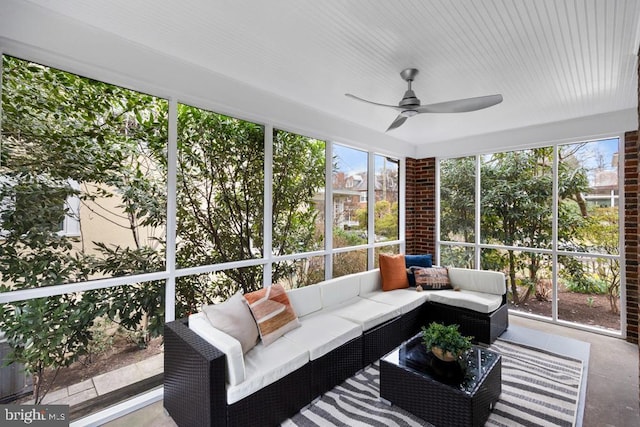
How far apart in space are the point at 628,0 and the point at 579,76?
1.16 metres

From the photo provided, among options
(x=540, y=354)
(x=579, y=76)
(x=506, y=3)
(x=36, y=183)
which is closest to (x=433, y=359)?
(x=540, y=354)

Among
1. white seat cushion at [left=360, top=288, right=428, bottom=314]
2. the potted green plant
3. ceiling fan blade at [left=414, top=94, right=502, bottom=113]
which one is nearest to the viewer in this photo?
the potted green plant

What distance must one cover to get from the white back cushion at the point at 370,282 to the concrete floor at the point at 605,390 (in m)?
2.03

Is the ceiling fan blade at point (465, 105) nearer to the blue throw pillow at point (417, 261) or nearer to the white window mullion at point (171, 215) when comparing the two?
the white window mullion at point (171, 215)

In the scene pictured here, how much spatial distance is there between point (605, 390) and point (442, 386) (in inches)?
67.8

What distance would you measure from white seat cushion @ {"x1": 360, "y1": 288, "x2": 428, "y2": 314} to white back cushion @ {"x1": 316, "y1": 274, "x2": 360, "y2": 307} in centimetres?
19

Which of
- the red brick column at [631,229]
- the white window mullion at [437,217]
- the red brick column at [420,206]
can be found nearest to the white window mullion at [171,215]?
the red brick column at [420,206]

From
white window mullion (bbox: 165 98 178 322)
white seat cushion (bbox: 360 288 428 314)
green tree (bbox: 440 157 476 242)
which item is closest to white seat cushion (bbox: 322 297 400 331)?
white seat cushion (bbox: 360 288 428 314)

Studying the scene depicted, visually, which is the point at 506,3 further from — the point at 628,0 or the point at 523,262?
the point at 523,262

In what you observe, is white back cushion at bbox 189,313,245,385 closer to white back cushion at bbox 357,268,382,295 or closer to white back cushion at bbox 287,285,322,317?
white back cushion at bbox 287,285,322,317

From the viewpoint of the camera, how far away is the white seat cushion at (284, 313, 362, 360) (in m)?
2.41

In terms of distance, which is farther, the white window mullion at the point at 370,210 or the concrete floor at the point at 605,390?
the white window mullion at the point at 370,210

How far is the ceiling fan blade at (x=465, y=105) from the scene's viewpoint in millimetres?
2341

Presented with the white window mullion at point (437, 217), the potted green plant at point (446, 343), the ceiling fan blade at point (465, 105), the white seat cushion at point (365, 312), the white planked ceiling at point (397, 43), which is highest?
the white planked ceiling at point (397, 43)
